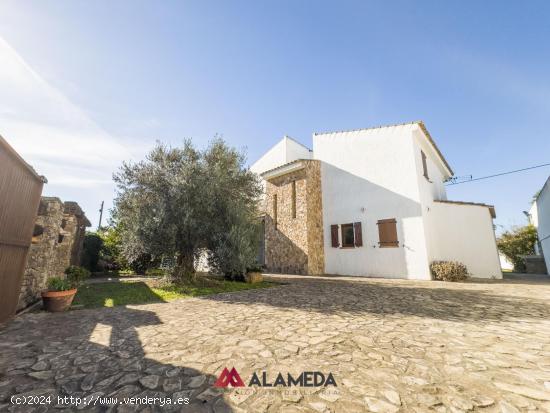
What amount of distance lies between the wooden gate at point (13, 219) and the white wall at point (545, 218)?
76.2 feet

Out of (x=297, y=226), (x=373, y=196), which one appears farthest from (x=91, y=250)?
(x=373, y=196)

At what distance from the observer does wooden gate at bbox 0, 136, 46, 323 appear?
4.30 m

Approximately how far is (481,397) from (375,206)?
35.9 feet

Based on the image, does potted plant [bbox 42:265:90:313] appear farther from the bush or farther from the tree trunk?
the bush

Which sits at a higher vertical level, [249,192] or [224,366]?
[249,192]

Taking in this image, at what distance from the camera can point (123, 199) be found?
830cm

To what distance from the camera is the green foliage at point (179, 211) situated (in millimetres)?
7707

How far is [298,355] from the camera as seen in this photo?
289 cm

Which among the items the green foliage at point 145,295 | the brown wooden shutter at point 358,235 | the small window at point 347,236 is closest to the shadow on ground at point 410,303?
the green foliage at point 145,295

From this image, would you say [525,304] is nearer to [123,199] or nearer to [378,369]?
[378,369]

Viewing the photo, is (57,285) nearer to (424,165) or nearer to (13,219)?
(13,219)

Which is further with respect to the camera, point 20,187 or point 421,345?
point 20,187

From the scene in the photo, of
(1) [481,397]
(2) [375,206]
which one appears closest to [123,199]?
(1) [481,397]

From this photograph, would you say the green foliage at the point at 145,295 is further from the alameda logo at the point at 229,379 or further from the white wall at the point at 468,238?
the white wall at the point at 468,238
